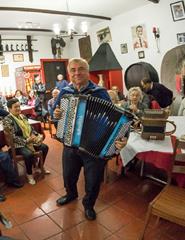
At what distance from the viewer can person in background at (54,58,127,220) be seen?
6.19 ft

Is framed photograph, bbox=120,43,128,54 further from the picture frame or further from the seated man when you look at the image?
the seated man

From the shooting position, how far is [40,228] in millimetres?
2051

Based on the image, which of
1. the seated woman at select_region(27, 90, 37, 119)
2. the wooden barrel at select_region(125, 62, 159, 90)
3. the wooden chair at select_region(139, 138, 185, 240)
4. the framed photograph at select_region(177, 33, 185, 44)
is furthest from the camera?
the seated woman at select_region(27, 90, 37, 119)

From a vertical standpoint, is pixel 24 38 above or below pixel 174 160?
above

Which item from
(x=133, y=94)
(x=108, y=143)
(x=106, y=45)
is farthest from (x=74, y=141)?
(x=106, y=45)

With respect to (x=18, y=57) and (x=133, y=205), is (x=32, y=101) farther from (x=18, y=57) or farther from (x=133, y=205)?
(x=133, y=205)

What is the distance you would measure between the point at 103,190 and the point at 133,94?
141cm

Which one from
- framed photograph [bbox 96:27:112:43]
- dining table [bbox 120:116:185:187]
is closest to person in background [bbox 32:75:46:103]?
framed photograph [bbox 96:27:112:43]

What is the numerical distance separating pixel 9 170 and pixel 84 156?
126cm

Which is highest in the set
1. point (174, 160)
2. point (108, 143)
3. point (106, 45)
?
point (106, 45)

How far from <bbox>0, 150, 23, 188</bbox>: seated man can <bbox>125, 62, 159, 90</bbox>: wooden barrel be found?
3243mm

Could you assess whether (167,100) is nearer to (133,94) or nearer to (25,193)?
(133,94)

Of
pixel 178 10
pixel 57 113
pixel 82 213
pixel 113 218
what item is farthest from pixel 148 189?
pixel 178 10

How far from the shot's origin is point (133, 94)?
130 inches
